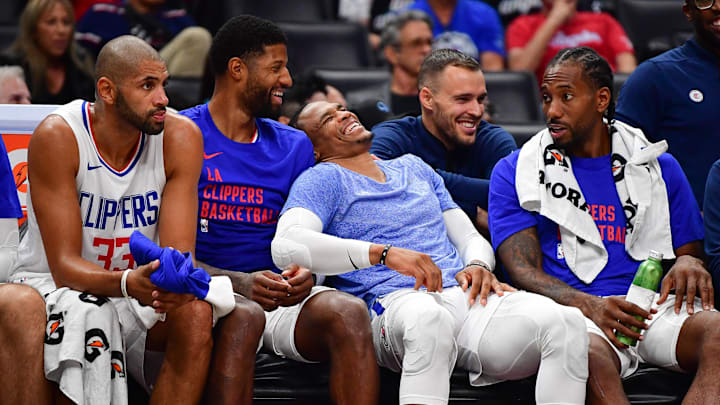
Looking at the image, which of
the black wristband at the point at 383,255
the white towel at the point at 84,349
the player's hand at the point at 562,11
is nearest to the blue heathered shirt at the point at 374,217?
the black wristband at the point at 383,255

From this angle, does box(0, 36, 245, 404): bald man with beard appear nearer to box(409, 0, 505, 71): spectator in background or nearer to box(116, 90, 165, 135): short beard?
box(116, 90, 165, 135): short beard

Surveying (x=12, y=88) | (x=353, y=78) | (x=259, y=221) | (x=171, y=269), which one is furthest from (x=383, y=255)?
(x=353, y=78)

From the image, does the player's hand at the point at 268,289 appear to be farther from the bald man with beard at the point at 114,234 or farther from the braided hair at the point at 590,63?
the braided hair at the point at 590,63

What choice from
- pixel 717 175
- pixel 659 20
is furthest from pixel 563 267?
pixel 659 20

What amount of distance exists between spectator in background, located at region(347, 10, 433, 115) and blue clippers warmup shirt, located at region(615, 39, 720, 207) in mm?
1514

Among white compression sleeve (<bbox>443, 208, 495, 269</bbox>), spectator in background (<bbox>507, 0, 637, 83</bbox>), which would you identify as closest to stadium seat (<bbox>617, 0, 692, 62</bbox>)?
spectator in background (<bbox>507, 0, 637, 83</bbox>)

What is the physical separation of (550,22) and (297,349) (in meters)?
3.44

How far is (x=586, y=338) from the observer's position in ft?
9.95

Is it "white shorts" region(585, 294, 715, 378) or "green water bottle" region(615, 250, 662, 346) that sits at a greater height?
"green water bottle" region(615, 250, 662, 346)

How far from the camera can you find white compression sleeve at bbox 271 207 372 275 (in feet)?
10.2

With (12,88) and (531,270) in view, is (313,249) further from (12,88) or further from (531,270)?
(12,88)

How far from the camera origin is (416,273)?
9.99ft

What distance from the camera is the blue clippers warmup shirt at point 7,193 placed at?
3.12 meters

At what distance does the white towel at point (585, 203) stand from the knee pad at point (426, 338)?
0.61 m
